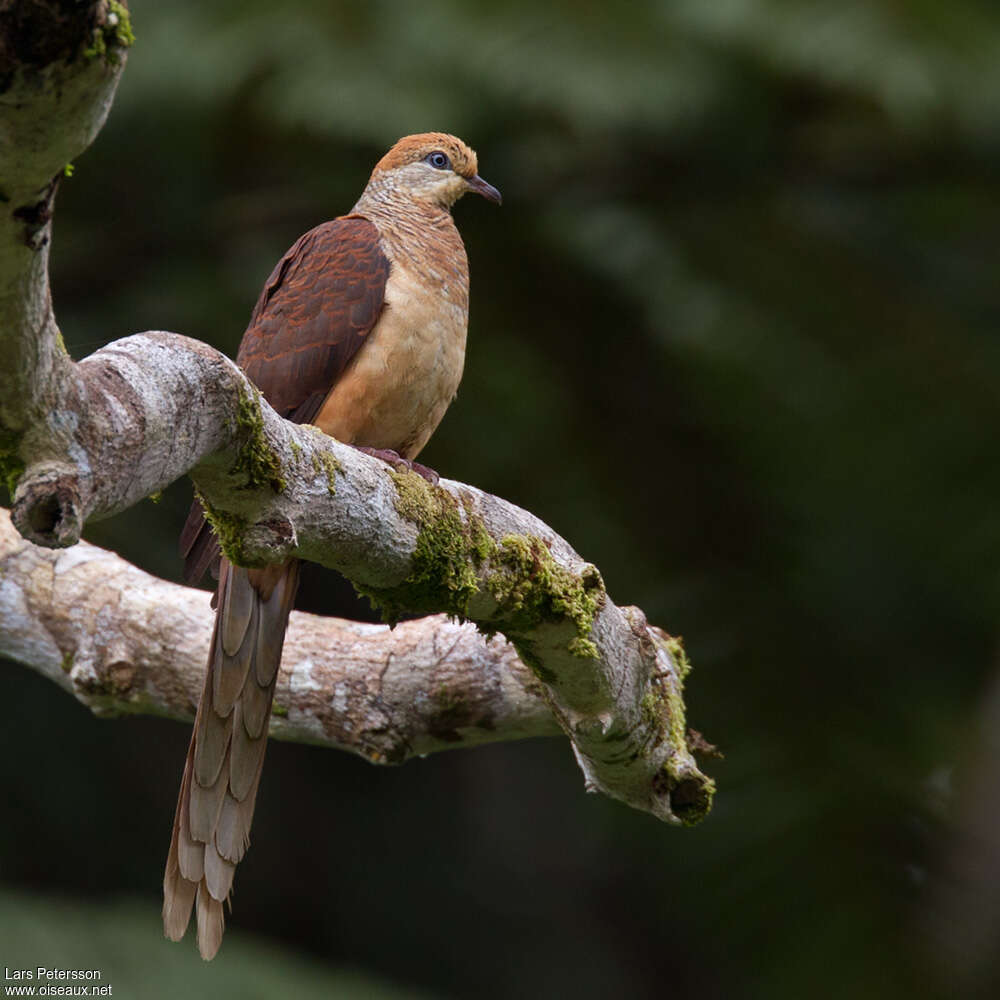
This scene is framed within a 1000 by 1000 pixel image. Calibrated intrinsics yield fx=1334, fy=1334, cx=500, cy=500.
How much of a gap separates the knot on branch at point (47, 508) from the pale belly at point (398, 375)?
2319mm

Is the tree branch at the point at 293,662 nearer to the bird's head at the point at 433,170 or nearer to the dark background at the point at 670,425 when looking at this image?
the dark background at the point at 670,425

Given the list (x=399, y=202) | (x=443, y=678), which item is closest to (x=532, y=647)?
(x=443, y=678)

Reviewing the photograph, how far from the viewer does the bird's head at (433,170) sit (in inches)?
191

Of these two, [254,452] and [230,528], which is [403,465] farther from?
[254,452]

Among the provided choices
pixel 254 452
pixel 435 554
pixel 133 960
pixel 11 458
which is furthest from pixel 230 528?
pixel 133 960

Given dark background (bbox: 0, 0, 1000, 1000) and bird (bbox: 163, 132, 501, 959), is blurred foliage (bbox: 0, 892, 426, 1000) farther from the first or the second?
bird (bbox: 163, 132, 501, 959)

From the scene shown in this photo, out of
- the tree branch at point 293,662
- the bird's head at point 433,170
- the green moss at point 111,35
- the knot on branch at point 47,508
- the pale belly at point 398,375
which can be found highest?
the green moss at point 111,35

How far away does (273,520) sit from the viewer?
2514 millimetres

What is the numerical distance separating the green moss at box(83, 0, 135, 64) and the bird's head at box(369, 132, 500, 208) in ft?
11.3

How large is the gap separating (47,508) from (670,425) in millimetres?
5319

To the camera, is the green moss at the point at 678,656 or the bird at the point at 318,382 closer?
the bird at the point at 318,382

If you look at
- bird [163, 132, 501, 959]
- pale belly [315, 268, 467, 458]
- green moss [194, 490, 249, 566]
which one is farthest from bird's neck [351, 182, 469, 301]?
green moss [194, 490, 249, 566]

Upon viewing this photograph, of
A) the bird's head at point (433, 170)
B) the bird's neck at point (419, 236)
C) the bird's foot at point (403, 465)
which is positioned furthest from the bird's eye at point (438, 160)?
the bird's foot at point (403, 465)

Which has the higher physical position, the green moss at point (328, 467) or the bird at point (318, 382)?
the green moss at point (328, 467)
